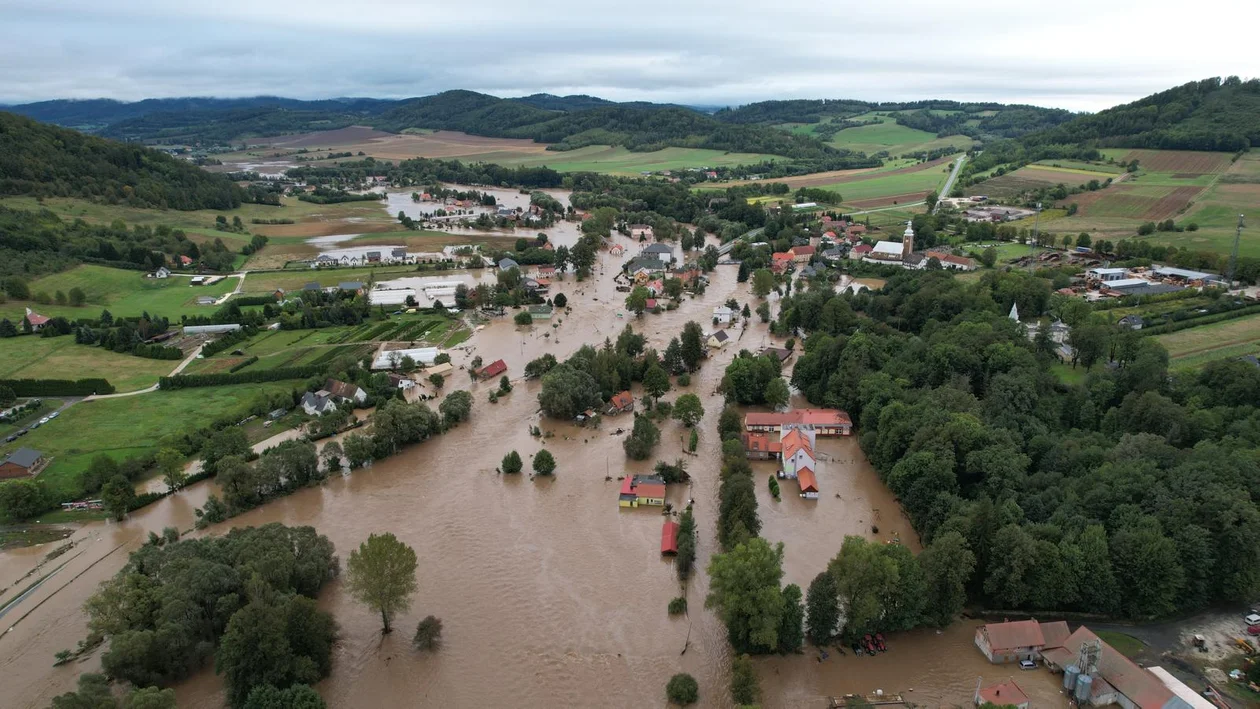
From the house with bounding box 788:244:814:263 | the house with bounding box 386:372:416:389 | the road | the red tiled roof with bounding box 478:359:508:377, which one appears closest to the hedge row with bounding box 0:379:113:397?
the house with bounding box 386:372:416:389

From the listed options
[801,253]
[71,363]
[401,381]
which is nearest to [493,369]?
[401,381]

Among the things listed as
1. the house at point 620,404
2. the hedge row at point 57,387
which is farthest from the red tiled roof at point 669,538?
the hedge row at point 57,387

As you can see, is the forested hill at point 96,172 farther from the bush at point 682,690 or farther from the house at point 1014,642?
the house at point 1014,642

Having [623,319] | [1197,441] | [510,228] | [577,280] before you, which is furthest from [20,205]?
[1197,441]

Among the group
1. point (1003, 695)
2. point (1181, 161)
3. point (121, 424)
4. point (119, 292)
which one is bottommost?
point (1003, 695)

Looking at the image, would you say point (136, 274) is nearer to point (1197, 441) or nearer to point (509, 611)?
point (509, 611)

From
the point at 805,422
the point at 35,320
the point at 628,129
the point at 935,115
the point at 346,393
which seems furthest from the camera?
the point at 935,115

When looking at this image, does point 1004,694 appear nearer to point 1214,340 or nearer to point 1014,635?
point 1014,635
